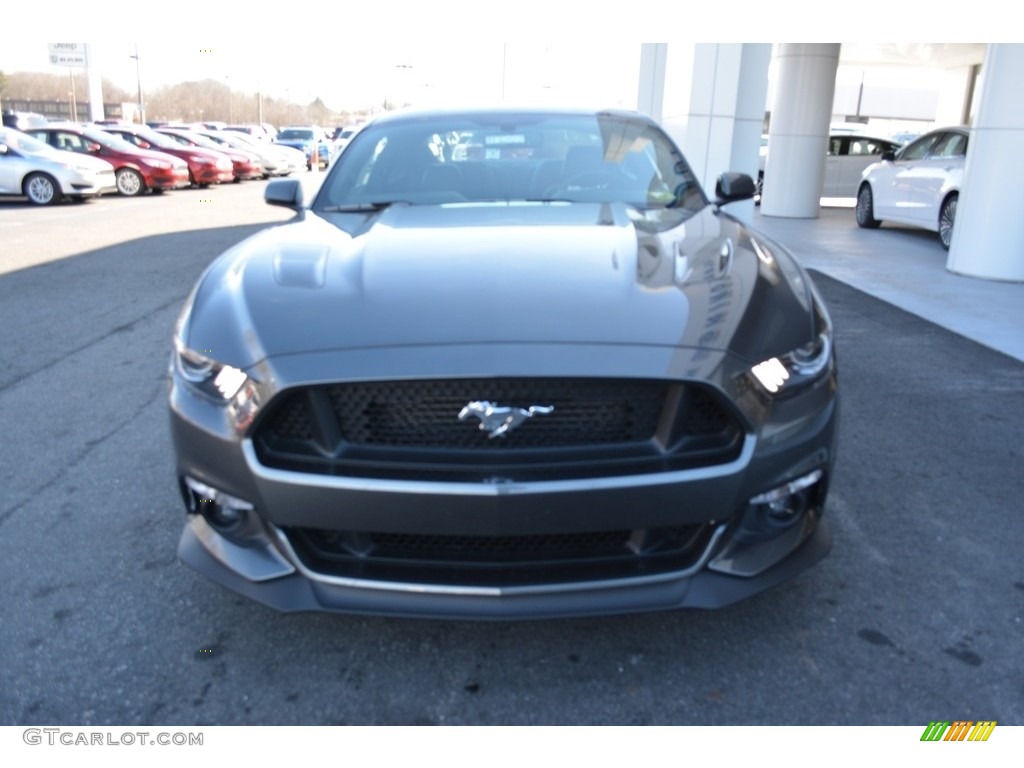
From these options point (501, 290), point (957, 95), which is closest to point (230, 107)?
point (957, 95)

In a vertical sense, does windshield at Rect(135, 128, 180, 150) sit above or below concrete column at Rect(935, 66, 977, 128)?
below

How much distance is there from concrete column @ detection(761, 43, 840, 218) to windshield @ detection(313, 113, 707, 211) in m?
12.3

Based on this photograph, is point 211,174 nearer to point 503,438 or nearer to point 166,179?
point 166,179

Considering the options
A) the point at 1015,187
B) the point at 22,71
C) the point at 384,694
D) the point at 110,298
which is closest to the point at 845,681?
the point at 384,694

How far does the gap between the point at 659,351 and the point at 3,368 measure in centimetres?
475

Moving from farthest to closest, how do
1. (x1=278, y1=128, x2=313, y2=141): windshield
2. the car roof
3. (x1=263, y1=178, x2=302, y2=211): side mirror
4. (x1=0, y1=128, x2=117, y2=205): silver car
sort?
(x1=278, y1=128, x2=313, y2=141): windshield, (x1=0, y1=128, x2=117, y2=205): silver car, the car roof, (x1=263, y1=178, x2=302, y2=211): side mirror

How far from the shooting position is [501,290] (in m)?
2.45

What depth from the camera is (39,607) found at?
2803mm

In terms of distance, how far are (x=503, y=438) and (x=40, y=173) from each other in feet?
60.3

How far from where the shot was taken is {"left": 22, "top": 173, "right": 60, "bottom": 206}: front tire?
17.6 metres

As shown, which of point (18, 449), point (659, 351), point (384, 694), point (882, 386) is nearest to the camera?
point (659, 351)

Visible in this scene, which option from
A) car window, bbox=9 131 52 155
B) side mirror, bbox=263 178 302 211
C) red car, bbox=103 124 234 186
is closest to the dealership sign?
red car, bbox=103 124 234 186

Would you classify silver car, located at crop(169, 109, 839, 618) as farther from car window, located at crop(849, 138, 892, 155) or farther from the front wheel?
car window, located at crop(849, 138, 892, 155)

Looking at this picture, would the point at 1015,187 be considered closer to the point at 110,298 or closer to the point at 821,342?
the point at 821,342
